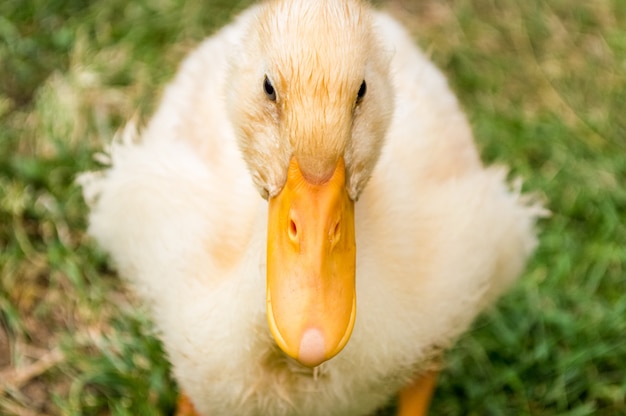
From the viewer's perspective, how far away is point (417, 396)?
8.96 ft

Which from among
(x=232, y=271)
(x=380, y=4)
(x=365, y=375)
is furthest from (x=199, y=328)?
(x=380, y=4)

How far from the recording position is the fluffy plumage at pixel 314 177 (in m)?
1.89

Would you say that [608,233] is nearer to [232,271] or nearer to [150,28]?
[232,271]

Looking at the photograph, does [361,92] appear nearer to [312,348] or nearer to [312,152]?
[312,152]

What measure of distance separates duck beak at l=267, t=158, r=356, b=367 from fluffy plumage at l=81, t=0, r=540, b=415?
5 cm

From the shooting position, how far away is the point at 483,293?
8.15 ft

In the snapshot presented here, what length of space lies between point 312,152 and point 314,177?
0.17 ft

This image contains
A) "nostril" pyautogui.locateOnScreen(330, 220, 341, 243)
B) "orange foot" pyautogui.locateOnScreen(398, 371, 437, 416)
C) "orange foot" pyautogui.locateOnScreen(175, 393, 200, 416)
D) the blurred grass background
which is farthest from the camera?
the blurred grass background

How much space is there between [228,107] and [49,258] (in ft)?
4.59

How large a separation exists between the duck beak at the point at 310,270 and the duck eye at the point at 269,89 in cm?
14

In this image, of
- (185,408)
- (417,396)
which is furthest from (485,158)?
(185,408)

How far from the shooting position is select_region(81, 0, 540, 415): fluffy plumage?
1.89m

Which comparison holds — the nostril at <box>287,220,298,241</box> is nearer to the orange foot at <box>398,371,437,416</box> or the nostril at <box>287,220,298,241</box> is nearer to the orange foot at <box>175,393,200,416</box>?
the orange foot at <box>398,371,437,416</box>

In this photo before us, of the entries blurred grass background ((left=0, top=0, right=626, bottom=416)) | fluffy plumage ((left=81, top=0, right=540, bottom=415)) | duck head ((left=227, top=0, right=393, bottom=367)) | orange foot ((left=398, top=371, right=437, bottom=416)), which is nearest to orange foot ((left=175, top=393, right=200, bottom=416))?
blurred grass background ((left=0, top=0, right=626, bottom=416))
